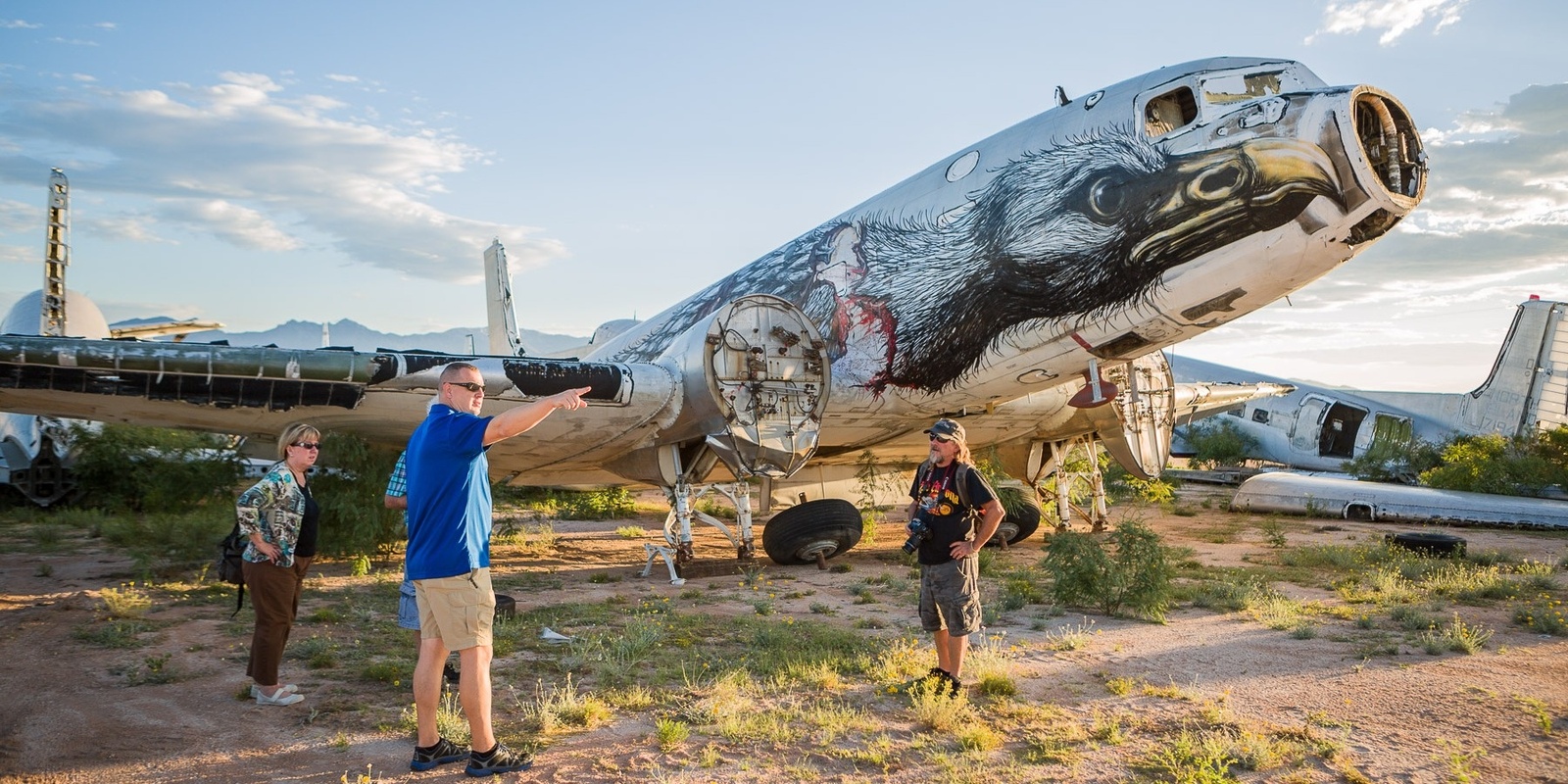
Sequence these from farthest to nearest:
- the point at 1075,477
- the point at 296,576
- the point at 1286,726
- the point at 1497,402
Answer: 1. the point at 1497,402
2. the point at 1075,477
3. the point at 296,576
4. the point at 1286,726

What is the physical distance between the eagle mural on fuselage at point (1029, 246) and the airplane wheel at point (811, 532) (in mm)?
2109

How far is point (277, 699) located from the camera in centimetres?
584

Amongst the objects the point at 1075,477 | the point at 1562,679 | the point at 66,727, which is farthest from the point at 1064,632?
the point at 1075,477

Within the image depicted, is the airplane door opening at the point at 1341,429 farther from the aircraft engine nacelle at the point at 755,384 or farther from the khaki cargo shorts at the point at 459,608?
the khaki cargo shorts at the point at 459,608

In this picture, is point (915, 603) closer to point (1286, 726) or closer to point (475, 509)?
point (1286, 726)

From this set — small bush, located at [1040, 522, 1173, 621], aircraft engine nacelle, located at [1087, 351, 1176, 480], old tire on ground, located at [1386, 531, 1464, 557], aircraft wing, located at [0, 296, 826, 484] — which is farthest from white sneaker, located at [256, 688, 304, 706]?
old tire on ground, located at [1386, 531, 1464, 557]

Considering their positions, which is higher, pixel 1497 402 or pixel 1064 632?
pixel 1497 402

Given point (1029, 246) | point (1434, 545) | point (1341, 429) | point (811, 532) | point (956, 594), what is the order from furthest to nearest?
1. point (1341, 429)
2. point (1434, 545)
3. point (811, 532)
4. point (1029, 246)
5. point (956, 594)

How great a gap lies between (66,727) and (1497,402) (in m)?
36.3

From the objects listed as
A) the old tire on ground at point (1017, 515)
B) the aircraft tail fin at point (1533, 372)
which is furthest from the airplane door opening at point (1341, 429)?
the old tire on ground at point (1017, 515)

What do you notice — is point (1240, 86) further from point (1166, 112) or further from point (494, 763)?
point (494, 763)

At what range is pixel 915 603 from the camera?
32.5 ft

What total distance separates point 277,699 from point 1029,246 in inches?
315

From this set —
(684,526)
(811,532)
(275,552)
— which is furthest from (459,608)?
(811,532)
